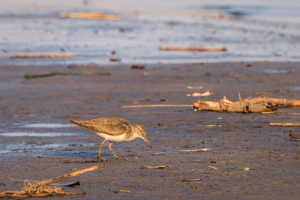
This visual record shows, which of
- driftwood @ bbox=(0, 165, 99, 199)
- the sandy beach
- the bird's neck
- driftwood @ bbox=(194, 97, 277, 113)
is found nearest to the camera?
driftwood @ bbox=(0, 165, 99, 199)

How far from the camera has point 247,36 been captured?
28.8m

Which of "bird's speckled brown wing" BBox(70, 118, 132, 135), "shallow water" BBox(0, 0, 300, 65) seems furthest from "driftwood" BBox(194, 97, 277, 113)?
"shallow water" BBox(0, 0, 300, 65)

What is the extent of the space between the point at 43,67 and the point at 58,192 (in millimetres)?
13368

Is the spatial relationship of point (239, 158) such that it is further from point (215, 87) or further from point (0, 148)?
point (215, 87)

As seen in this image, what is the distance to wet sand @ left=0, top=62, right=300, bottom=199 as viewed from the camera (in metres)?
7.09

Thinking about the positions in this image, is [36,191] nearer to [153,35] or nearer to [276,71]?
[276,71]

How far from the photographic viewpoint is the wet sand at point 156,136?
23.2 feet

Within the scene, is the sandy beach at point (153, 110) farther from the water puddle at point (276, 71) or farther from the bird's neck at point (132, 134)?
the bird's neck at point (132, 134)

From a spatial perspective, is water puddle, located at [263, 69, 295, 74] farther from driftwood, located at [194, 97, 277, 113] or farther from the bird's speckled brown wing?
the bird's speckled brown wing

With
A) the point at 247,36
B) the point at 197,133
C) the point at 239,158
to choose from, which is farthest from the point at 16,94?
the point at 247,36

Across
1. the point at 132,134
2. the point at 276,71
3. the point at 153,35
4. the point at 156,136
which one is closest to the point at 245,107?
the point at 156,136

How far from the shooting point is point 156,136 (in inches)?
405

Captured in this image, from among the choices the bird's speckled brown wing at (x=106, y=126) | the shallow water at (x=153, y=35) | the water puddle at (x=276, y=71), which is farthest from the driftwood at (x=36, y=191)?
the shallow water at (x=153, y=35)

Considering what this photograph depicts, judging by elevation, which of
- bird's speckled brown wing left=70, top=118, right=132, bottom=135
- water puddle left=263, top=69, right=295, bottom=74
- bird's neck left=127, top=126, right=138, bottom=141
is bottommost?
bird's neck left=127, top=126, right=138, bottom=141
